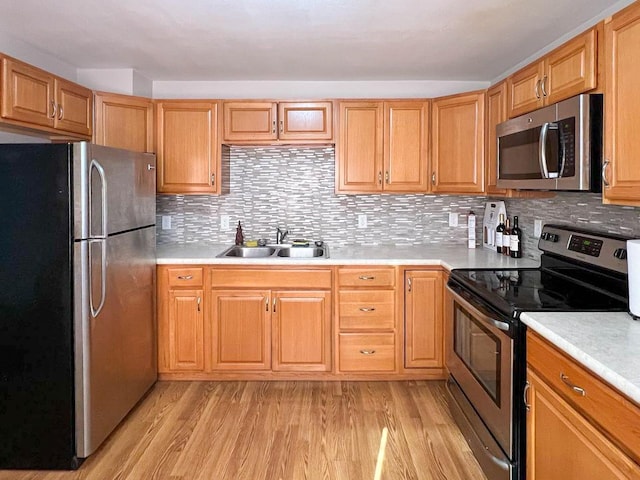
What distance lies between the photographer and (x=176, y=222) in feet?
14.0

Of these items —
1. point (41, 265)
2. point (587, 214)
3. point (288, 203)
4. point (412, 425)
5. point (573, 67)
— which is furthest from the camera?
point (288, 203)

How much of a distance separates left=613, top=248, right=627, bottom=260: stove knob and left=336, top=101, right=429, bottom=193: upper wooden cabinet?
1.78 m

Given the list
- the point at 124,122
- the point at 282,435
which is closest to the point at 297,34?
the point at 124,122

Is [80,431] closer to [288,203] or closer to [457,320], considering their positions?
[457,320]

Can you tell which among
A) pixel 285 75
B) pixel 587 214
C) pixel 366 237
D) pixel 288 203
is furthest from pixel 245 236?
pixel 587 214

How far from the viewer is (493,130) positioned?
346 cm

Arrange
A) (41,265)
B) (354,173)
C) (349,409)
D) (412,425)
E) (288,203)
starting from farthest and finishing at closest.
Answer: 1. (288,203)
2. (354,173)
3. (349,409)
4. (412,425)
5. (41,265)

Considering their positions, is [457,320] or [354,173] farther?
[354,173]

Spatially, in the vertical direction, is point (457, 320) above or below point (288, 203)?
below

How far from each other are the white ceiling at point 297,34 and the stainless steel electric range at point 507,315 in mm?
1179

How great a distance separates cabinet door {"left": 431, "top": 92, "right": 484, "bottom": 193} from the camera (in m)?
3.66

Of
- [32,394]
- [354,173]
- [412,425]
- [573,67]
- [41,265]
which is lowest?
[412,425]

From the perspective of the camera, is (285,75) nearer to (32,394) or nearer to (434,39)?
→ (434,39)

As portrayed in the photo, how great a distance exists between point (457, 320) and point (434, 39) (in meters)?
1.66
